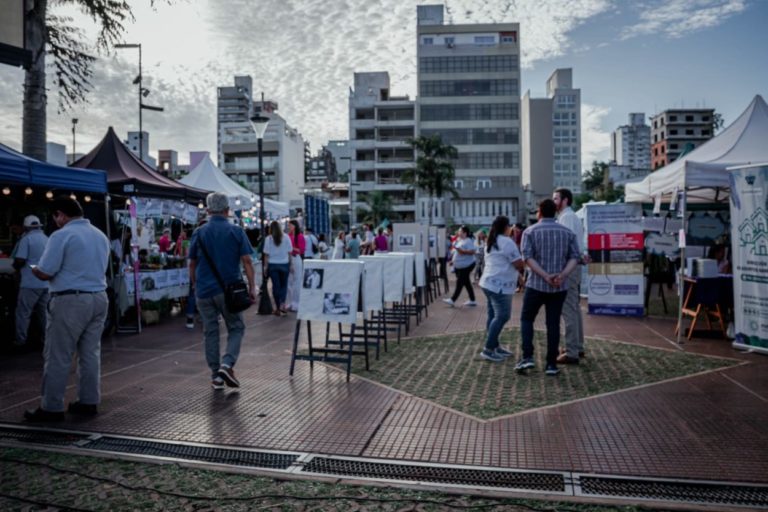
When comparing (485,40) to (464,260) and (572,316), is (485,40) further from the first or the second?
(572,316)

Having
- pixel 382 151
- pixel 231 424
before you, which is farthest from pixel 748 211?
pixel 382 151

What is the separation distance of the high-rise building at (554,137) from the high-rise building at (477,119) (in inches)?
2105

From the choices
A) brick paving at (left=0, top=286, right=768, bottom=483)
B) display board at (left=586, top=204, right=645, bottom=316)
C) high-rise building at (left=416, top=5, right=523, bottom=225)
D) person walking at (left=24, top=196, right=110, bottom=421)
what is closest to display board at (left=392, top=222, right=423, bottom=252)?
display board at (left=586, top=204, right=645, bottom=316)

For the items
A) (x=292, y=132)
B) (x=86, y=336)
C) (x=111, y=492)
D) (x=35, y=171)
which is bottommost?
(x=111, y=492)

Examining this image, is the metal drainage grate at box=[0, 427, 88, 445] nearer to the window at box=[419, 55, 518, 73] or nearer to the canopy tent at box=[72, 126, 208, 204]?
the canopy tent at box=[72, 126, 208, 204]

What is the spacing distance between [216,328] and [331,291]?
137 cm

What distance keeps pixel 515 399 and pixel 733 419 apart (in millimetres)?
1831

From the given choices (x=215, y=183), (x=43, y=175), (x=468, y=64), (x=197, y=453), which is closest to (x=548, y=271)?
(x=197, y=453)

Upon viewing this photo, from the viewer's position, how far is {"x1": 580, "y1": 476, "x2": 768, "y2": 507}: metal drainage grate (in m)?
3.50

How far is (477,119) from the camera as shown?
7538 cm

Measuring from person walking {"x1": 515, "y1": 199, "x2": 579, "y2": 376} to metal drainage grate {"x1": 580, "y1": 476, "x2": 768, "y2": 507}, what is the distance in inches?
119

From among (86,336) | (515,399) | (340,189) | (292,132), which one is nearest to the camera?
(86,336)

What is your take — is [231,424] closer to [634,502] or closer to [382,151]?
[634,502]

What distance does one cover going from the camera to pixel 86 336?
5383 mm
